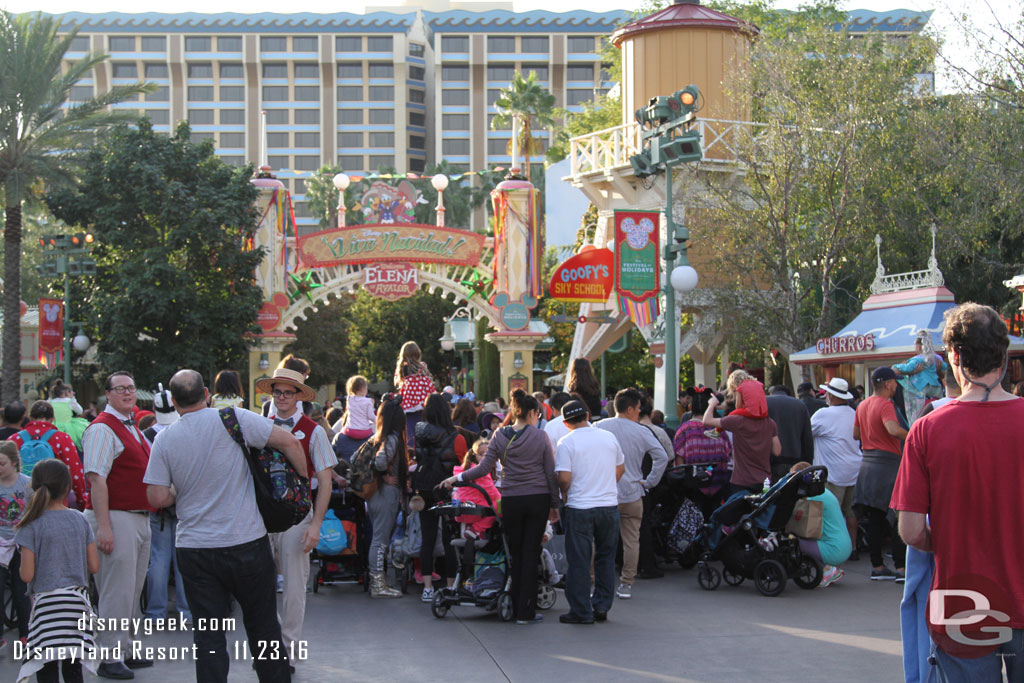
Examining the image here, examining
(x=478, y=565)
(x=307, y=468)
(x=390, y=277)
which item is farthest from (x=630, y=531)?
(x=390, y=277)

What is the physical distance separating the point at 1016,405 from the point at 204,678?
4.01 meters

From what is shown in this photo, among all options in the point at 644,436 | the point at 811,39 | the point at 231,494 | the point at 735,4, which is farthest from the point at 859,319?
the point at 735,4

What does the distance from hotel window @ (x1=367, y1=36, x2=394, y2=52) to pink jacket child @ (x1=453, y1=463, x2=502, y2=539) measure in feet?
293

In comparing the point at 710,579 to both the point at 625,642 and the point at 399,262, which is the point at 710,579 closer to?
the point at 625,642

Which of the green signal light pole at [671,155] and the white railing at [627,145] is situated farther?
the white railing at [627,145]

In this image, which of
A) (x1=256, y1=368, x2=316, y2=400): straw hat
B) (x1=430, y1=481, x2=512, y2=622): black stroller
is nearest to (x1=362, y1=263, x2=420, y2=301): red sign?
(x1=430, y1=481, x2=512, y2=622): black stroller

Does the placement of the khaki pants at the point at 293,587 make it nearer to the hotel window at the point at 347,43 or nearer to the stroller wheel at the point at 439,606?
the stroller wheel at the point at 439,606

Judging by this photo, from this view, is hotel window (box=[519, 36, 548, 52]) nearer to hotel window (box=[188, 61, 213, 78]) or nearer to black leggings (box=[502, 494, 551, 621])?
hotel window (box=[188, 61, 213, 78])

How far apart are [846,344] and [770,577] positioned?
10.1 metres

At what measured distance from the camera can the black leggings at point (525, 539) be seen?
8852 millimetres

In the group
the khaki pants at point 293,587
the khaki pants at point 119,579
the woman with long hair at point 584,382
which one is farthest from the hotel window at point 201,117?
the khaki pants at point 293,587

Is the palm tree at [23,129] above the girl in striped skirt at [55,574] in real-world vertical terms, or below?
above

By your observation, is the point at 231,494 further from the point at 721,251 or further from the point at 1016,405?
the point at 721,251

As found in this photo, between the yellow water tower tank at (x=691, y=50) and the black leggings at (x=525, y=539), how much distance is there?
18050 millimetres
